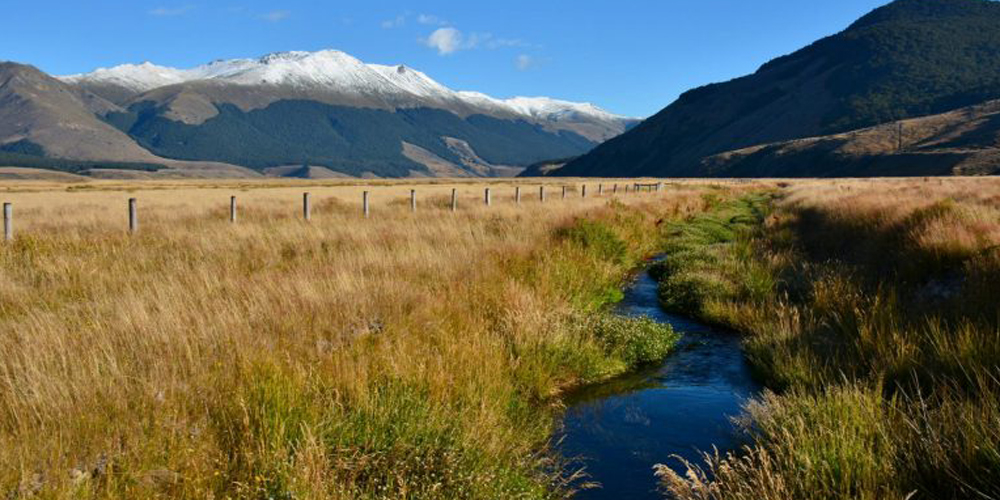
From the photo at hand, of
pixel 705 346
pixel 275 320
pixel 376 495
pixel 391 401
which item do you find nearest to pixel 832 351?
pixel 705 346

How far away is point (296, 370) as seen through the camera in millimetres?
5352

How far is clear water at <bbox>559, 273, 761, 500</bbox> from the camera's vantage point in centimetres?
570

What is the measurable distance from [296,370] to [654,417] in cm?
370

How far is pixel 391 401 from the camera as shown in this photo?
514 centimetres

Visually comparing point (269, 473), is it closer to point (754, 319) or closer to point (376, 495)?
point (376, 495)

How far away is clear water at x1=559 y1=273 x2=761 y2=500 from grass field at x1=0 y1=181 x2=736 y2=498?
31 centimetres

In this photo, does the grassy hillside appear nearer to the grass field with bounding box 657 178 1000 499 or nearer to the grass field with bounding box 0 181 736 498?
the grass field with bounding box 657 178 1000 499

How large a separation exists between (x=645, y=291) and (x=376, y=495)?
1032 centimetres

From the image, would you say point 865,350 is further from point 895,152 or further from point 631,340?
point 895,152

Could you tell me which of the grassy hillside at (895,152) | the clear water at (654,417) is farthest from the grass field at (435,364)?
the grassy hillside at (895,152)

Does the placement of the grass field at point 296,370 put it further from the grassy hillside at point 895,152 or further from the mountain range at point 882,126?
the mountain range at point 882,126

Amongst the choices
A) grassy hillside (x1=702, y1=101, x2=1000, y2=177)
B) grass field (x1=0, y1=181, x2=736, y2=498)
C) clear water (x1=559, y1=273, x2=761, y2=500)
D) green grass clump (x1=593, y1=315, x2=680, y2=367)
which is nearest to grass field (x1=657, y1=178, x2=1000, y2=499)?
clear water (x1=559, y1=273, x2=761, y2=500)

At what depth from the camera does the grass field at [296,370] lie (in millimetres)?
4094

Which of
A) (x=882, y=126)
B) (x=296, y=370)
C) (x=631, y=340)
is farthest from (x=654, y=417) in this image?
(x=882, y=126)
